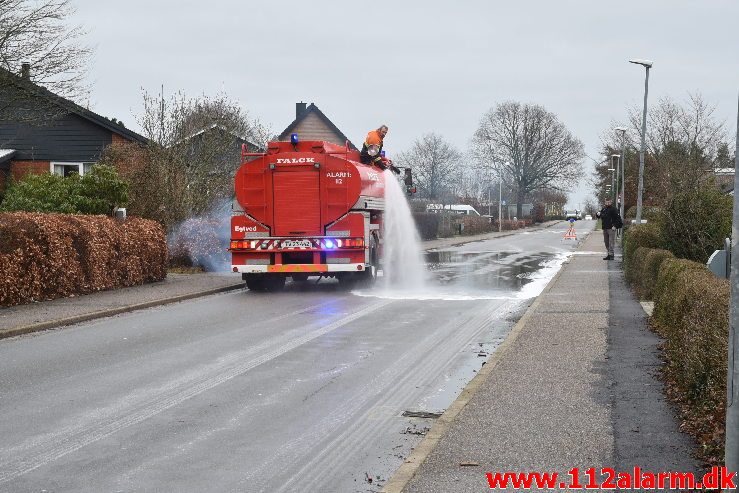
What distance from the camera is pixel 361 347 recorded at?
11547 mm

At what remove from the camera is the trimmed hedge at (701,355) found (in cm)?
640

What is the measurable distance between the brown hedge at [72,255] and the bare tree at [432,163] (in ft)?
265

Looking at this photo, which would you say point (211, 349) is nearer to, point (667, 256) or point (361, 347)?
point (361, 347)

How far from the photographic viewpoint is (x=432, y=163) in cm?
10669

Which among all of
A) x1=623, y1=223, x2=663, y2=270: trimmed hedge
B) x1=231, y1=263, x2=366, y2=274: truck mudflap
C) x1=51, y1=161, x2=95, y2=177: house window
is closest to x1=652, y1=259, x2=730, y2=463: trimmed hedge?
x1=231, y1=263, x2=366, y2=274: truck mudflap

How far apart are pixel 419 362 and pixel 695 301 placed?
307 centimetres

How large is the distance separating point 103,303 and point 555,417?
10811 millimetres

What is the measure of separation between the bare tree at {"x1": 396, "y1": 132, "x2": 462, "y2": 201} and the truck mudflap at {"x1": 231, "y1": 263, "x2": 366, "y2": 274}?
81498 mm

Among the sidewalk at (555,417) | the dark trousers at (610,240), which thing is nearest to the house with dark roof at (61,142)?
the dark trousers at (610,240)

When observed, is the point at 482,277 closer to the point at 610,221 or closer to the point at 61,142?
the point at 610,221

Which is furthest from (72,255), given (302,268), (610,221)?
(610,221)

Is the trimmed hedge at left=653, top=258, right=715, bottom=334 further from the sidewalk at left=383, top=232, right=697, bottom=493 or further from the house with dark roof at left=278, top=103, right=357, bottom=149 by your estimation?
the house with dark roof at left=278, top=103, right=357, bottom=149

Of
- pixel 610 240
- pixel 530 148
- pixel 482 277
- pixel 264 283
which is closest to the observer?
pixel 264 283

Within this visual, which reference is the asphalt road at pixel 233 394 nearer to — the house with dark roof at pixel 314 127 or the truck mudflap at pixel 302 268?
the truck mudflap at pixel 302 268
